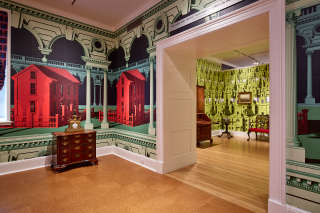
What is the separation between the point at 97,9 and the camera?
403 cm

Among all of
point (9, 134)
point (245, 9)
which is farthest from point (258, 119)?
point (9, 134)

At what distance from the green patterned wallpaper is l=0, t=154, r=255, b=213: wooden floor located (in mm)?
4979

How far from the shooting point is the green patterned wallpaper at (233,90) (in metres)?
7.22

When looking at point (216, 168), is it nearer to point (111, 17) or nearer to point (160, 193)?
point (160, 193)

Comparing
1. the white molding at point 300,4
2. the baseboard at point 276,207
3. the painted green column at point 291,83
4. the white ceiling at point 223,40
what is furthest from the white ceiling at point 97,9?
the baseboard at point 276,207

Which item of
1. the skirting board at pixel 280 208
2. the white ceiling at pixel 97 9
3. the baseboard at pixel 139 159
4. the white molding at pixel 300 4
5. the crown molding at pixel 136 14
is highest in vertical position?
the white ceiling at pixel 97 9

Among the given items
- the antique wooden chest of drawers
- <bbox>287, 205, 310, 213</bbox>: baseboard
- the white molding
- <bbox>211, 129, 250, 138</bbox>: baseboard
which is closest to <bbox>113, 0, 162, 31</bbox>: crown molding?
the white molding

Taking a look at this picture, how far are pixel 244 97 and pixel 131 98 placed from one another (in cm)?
557

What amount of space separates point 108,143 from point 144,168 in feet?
5.49

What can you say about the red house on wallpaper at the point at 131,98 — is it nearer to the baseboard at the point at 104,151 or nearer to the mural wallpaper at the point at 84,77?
the mural wallpaper at the point at 84,77

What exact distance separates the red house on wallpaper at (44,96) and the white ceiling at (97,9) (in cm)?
138

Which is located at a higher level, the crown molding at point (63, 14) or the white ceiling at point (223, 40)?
the crown molding at point (63, 14)

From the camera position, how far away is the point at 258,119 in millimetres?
7137

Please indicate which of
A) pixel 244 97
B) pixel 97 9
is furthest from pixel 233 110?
pixel 97 9
